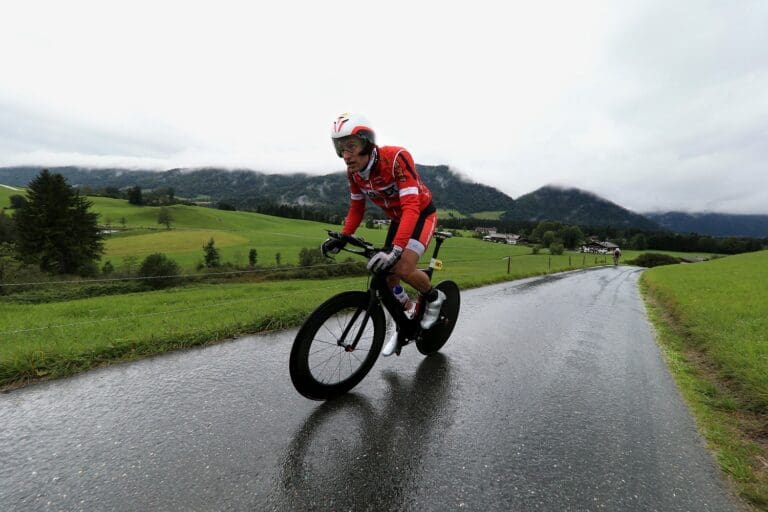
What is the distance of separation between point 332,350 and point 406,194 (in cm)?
171

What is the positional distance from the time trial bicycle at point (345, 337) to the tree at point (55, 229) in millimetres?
54352

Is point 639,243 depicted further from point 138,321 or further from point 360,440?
point 360,440

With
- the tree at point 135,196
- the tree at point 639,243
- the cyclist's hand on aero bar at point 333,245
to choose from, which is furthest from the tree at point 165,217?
the tree at point 639,243

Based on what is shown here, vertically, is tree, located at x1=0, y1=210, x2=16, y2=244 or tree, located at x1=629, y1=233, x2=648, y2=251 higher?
tree, located at x1=629, y1=233, x2=648, y2=251

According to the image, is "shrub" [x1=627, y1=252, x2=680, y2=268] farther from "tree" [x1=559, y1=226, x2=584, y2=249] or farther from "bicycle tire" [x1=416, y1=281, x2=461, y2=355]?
"bicycle tire" [x1=416, y1=281, x2=461, y2=355]

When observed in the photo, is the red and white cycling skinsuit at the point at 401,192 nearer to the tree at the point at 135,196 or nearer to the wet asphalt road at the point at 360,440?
the wet asphalt road at the point at 360,440

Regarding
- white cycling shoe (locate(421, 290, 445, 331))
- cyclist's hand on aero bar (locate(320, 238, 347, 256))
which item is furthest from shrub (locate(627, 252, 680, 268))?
cyclist's hand on aero bar (locate(320, 238, 347, 256))

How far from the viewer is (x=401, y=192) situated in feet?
11.5

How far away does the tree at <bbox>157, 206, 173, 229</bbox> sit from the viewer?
310 ft

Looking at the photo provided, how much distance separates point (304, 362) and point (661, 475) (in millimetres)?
2752

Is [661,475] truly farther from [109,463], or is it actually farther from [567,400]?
[109,463]

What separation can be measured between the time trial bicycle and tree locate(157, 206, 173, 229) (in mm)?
103556

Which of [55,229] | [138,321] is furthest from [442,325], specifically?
[55,229]

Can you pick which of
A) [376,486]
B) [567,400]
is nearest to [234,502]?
[376,486]
